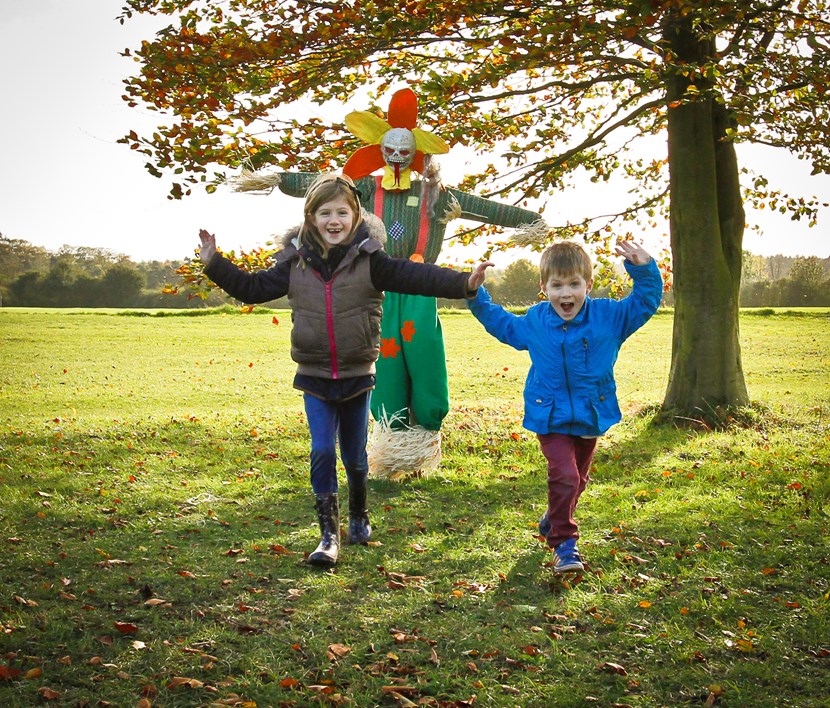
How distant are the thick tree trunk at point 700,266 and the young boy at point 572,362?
4561 millimetres

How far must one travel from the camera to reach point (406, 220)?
5.80 metres

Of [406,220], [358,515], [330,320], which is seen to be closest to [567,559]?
[358,515]

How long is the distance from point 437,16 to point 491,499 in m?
3.99

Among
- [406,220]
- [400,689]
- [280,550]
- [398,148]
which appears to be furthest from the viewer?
[406,220]

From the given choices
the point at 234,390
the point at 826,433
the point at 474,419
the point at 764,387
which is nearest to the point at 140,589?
the point at 474,419

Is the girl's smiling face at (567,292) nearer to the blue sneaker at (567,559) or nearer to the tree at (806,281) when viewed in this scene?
the blue sneaker at (567,559)

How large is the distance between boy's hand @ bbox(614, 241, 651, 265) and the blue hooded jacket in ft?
0.12

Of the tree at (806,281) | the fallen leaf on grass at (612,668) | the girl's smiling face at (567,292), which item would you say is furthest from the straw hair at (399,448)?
the tree at (806,281)

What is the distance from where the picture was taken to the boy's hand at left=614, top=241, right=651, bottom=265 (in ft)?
13.3

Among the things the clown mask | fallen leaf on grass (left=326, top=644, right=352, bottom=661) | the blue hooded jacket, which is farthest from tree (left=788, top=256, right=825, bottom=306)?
fallen leaf on grass (left=326, top=644, right=352, bottom=661)

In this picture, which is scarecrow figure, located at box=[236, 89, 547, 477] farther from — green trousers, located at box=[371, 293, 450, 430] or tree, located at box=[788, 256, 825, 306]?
tree, located at box=[788, 256, 825, 306]

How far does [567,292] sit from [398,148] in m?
2.10

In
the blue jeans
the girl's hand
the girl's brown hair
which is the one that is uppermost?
the girl's brown hair

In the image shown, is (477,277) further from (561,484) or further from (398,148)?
(398,148)
